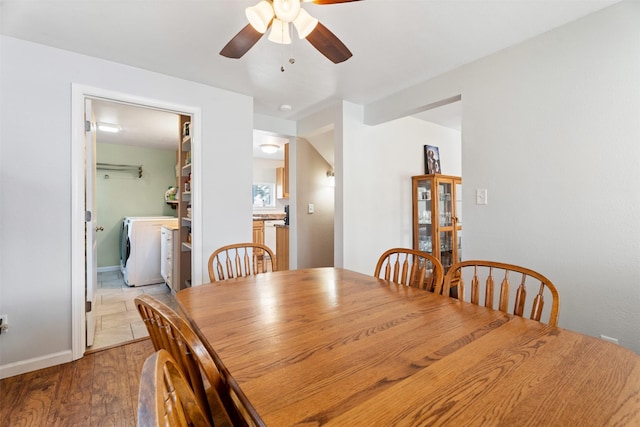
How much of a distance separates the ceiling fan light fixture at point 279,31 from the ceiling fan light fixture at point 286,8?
0.13 meters

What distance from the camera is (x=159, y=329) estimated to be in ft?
2.48

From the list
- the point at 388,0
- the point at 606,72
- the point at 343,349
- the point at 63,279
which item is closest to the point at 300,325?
the point at 343,349

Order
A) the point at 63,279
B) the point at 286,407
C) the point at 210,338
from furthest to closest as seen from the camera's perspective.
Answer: the point at 63,279 < the point at 210,338 < the point at 286,407

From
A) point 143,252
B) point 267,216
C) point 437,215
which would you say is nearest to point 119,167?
point 143,252

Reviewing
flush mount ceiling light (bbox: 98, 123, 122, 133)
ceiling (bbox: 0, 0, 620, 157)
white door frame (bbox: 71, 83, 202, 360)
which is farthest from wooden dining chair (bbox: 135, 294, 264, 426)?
flush mount ceiling light (bbox: 98, 123, 122, 133)

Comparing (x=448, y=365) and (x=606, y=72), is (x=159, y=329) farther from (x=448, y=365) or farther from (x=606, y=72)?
(x=606, y=72)

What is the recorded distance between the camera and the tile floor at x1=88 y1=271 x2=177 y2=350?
2.46 meters

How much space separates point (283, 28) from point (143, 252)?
3.66 meters

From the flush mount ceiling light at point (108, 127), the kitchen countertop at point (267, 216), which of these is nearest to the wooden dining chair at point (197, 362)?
the flush mount ceiling light at point (108, 127)

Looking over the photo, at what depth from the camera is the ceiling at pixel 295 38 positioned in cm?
164

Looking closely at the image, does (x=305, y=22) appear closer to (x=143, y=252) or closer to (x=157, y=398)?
(x=157, y=398)

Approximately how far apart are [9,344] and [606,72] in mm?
4059

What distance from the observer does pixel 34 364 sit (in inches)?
77.1

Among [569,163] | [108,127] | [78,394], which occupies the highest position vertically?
[108,127]
